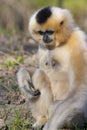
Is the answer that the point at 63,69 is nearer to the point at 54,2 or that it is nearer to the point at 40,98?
the point at 40,98

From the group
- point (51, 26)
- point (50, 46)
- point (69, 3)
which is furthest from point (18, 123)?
point (69, 3)

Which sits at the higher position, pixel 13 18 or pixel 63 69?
pixel 13 18

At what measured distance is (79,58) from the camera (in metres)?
7.18

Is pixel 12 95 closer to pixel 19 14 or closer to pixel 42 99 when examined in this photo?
pixel 42 99

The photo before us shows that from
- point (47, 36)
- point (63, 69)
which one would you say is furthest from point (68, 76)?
point (47, 36)

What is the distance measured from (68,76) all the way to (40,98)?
1.75ft

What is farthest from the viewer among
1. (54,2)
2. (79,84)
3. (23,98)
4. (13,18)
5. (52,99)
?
(54,2)

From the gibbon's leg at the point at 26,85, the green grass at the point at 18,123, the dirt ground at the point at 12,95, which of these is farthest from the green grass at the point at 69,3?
the green grass at the point at 18,123

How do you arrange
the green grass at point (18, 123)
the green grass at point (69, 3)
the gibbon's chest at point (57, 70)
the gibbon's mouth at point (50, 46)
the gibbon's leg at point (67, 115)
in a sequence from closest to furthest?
the gibbon's leg at point (67, 115) → the green grass at point (18, 123) → the gibbon's chest at point (57, 70) → the gibbon's mouth at point (50, 46) → the green grass at point (69, 3)

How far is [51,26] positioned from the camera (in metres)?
7.68

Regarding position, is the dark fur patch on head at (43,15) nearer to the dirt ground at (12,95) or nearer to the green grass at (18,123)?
the dirt ground at (12,95)

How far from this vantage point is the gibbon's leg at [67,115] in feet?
22.0

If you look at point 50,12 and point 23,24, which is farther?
point 23,24

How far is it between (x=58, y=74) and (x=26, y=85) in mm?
534
